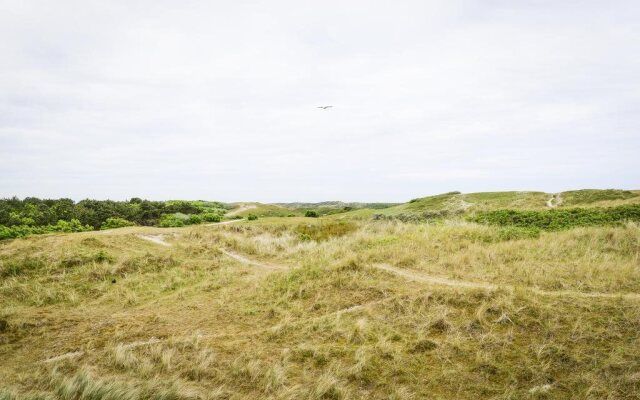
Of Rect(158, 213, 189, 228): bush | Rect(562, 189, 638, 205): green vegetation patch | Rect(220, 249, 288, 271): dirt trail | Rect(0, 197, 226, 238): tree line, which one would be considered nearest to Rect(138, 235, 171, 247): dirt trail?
Rect(220, 249, 288, 271): dirt trail

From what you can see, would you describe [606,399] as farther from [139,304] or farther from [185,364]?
[139,304]

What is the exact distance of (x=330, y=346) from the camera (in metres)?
7.40

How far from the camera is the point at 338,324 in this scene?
8.29 metres

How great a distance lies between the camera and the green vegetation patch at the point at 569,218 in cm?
1762

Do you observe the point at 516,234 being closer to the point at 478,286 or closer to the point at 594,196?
the point at 478,286

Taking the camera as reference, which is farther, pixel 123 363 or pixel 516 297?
pixel 516 297

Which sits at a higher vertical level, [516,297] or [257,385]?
[516,297]

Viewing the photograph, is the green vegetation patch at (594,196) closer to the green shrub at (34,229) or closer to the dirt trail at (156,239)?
the dirt trail at (156,239)

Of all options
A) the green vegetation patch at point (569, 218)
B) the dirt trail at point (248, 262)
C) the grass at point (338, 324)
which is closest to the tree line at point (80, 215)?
the grass at point (338, 324)

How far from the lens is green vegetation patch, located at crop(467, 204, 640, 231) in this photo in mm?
17625

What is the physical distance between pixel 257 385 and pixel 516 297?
5.90m

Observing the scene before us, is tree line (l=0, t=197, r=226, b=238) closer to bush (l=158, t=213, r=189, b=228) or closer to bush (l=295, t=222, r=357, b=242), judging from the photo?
bush (l=158, t=213, r=189, b=228)

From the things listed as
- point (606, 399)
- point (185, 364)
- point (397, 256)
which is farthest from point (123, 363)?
point (397, 256)

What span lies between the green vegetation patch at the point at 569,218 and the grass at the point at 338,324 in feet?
13.1
